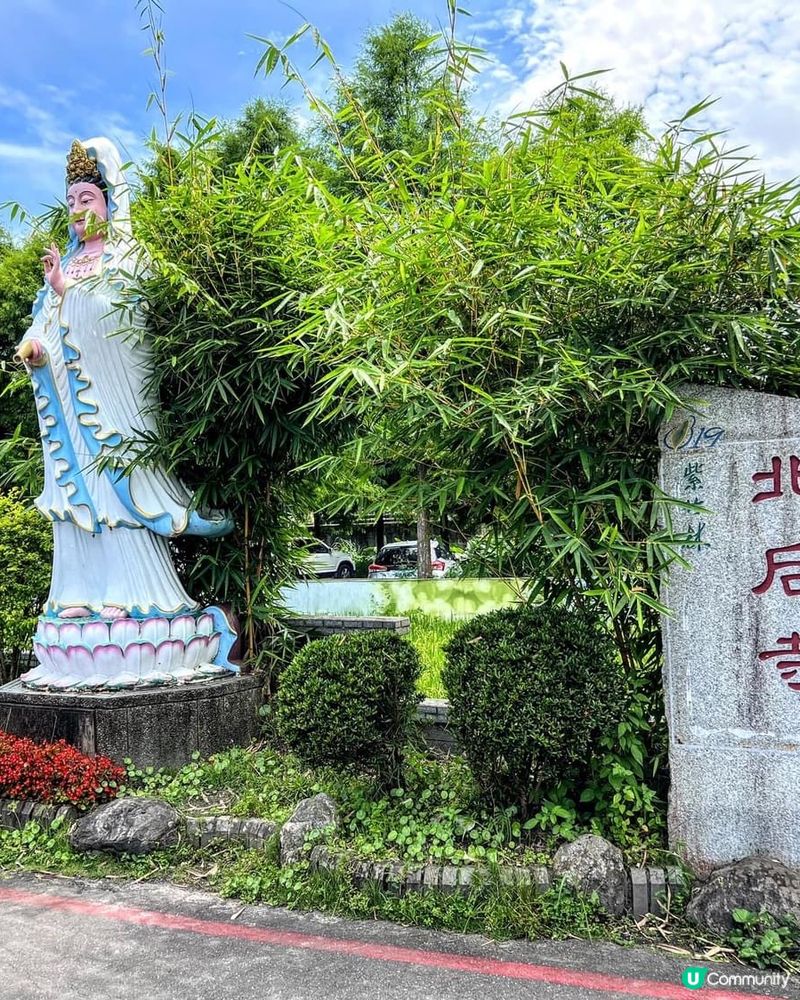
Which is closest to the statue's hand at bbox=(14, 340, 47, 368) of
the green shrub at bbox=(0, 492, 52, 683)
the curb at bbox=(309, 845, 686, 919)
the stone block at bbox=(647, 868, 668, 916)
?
the green shrub at bbox=(0, 492, 52, 683)

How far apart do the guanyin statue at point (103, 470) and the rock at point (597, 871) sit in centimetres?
258

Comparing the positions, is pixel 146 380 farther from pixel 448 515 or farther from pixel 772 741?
pixel 772 741

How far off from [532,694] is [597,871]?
68cm

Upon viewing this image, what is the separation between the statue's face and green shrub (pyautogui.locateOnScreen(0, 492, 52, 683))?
8.02 feet

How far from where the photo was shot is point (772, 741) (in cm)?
291

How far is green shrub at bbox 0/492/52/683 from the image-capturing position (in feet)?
20.0

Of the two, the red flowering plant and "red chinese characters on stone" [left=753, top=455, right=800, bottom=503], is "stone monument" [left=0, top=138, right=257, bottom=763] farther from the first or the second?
"red chinese characters on stone" [left=753, top=455, right=800, bottom=503]

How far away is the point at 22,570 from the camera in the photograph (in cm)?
615

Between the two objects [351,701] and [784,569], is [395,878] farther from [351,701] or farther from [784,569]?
[784,569]

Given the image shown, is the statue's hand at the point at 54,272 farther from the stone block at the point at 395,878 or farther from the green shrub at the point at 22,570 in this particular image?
the stone block at the point at 395,878

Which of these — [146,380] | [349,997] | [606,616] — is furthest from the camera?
[146,380]

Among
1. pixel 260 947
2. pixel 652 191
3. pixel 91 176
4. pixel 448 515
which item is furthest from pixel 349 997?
pixel 91 176

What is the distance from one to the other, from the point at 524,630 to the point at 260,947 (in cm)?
153

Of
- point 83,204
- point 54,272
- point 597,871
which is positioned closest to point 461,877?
point 597,871
